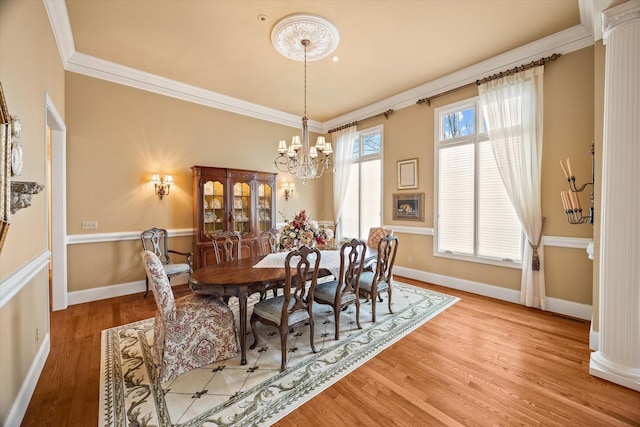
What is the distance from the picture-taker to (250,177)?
4949 millimetres

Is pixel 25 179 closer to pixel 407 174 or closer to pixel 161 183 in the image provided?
pixel 161 183

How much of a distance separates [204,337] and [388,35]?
376 centimetres

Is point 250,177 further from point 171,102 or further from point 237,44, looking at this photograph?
point 237,44

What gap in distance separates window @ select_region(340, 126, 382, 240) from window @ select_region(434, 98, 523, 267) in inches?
49.9

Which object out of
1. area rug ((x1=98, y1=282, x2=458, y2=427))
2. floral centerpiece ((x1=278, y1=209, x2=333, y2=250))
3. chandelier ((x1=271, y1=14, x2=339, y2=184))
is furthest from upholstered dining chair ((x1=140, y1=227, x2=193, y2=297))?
chandelier ((x1=271, y1=14, x2=339, y2=184))

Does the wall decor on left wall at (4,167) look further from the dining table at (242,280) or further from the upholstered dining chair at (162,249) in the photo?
the upholstered dining chair at (162,249)

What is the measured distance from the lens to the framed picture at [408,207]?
15.8ft

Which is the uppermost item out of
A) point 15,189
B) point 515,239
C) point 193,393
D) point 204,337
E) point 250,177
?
point 250,177

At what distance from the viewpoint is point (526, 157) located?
138 inches

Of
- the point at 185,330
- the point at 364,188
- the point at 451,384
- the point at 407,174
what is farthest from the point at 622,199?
the point at 364,188

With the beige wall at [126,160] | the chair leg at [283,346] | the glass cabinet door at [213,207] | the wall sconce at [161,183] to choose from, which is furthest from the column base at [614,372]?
the wall sconce at [161,183]

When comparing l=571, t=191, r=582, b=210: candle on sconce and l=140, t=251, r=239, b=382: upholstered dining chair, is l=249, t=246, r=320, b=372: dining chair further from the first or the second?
l=571, t=191, r=582, b=210: candle on sconce

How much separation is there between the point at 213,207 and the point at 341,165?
2904mm

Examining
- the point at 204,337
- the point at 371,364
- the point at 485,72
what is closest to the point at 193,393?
the point at 204,337
